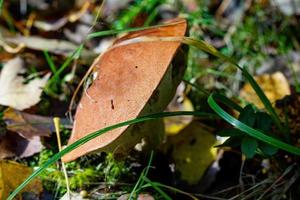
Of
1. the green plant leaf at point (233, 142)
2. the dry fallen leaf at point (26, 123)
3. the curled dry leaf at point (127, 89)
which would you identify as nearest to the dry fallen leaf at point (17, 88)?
the dry fallen leaf at point (26, 123)

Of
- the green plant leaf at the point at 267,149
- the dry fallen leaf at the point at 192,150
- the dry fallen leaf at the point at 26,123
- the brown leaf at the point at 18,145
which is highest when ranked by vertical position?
the green plant leaf at the point at 267,149

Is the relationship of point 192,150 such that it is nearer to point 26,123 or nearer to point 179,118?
point 179,118

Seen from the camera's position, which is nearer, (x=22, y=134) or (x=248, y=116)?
(x=248, y=116)

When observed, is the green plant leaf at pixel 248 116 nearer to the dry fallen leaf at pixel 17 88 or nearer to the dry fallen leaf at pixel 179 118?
the dry fallen leaf at pixel 179 118

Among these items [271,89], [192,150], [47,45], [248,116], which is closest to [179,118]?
[192,150]

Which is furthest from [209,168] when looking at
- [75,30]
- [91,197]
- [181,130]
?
A: [75,30]

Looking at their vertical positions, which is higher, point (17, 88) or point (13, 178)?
point (17, 88)

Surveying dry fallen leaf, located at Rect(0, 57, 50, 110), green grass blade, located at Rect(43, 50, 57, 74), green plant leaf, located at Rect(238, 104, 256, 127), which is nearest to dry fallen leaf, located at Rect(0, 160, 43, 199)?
dry fallen leaf, located at Rect(0, 57, 50, 110)
